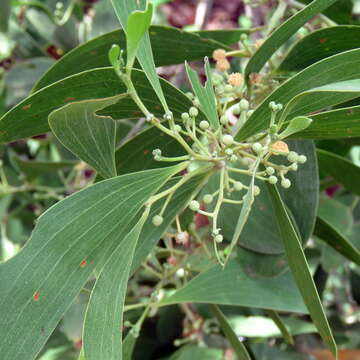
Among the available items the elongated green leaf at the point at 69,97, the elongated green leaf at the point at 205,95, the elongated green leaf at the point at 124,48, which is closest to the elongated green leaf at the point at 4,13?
the elongated green leaf at the point at 124,48

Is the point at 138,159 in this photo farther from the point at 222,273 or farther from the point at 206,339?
the point at 206,339

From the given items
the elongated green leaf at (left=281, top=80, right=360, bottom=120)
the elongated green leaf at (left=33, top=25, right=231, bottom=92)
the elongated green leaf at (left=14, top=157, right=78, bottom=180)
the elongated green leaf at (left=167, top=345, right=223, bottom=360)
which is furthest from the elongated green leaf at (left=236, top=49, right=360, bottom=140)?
the elongated green leaf at (left=14, top=157, right=78, bottom=180)

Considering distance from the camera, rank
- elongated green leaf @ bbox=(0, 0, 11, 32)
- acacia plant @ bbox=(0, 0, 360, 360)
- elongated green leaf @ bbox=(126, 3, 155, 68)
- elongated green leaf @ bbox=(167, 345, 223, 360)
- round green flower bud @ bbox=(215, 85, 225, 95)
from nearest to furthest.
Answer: elongated green leaf @ bbox=(126, 3, 155, 68) < acacia plant @ bbox=(0, 0, 360, 360) < round green flower bud @ bbox=(215, 85, 225, 95) < elongated green leaf @ bbox=(167, 345, 223, 360) < elongated green leaf @ bbox=(0, 0, 11, 32)

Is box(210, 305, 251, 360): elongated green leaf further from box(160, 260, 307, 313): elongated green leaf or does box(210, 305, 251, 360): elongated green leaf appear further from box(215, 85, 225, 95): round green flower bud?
box(215, 85, 225, 95): round green flower bud

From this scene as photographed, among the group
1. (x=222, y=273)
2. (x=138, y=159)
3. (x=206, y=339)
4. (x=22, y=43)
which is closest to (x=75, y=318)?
(x=206, y=339)

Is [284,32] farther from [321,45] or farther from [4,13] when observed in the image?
[4,13]

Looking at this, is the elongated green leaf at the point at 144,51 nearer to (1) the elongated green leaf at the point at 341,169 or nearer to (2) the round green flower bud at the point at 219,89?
(2) the round green flower bud at the point at 219,89
